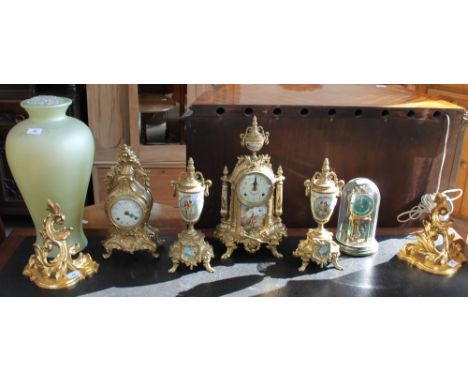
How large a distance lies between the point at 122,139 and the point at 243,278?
1.48 meters

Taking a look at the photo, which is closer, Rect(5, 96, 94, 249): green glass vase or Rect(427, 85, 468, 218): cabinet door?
Rect(5, 96, 94, 249): green glass vase

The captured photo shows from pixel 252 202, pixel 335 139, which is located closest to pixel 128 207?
pixel 252 202

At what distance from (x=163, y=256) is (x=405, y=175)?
989mm

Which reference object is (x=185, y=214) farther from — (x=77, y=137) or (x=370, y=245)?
(x=370, y=245)

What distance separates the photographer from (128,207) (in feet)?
5.74

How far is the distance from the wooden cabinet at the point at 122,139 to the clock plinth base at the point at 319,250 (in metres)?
1.29

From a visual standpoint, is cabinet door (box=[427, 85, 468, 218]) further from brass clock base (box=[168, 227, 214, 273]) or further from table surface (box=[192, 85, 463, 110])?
brass clock base (box=[168, 227, 214, 273])

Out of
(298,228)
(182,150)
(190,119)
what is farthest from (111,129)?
(298,228)

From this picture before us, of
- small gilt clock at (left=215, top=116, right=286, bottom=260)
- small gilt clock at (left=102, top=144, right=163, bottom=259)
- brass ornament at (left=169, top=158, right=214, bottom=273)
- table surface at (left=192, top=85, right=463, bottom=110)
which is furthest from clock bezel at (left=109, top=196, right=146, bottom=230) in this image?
table surface at (left=192, top=85, right=463, bottom=110)

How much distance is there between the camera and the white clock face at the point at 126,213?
1.75 meters

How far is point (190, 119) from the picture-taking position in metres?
1.87

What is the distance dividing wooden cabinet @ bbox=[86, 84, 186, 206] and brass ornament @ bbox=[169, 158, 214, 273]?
1.16 m

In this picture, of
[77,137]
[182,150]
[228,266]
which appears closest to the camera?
[77,137]

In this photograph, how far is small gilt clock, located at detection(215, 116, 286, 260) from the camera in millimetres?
1741
